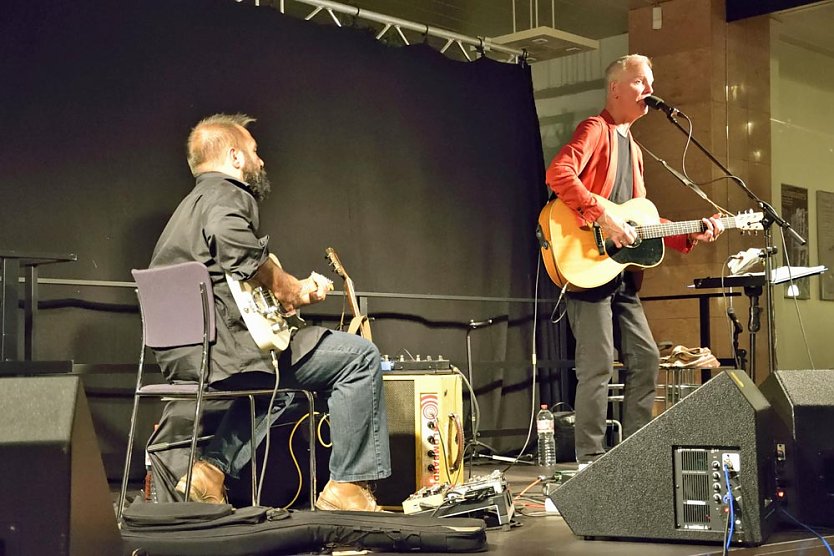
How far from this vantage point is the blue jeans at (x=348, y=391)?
3248 mm

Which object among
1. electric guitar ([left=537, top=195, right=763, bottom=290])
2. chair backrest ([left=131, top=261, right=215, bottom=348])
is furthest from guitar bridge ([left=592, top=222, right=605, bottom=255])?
chair backrest ([left=131, top=261, right=215, bottom=348])

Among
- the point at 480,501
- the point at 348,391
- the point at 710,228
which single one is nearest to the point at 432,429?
the point at 348,391

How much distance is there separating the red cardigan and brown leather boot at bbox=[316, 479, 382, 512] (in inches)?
57.1

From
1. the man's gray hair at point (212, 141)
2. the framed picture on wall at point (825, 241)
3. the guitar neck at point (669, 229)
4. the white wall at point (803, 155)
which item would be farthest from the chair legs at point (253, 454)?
the framed picture on wall at point (825, 241)

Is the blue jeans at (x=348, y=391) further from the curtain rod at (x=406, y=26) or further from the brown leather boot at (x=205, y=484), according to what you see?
the curtain rod at (x=406, y=26)

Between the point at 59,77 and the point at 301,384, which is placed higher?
the point at 59,77

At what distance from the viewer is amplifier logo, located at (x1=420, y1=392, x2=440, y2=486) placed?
149 inches

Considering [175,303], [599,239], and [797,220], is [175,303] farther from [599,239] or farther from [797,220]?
[797,220]

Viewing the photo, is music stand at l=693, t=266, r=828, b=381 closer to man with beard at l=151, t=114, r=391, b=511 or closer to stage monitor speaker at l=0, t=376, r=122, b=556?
man with beard at l=151, t=114, r=391, b=511

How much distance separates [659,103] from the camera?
412 cm

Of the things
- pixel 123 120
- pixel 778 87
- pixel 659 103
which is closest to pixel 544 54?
pixel 778 87

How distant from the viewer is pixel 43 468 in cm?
160

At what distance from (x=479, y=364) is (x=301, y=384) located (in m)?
2.80

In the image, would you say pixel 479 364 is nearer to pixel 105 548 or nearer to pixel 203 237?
pixel 203 237
